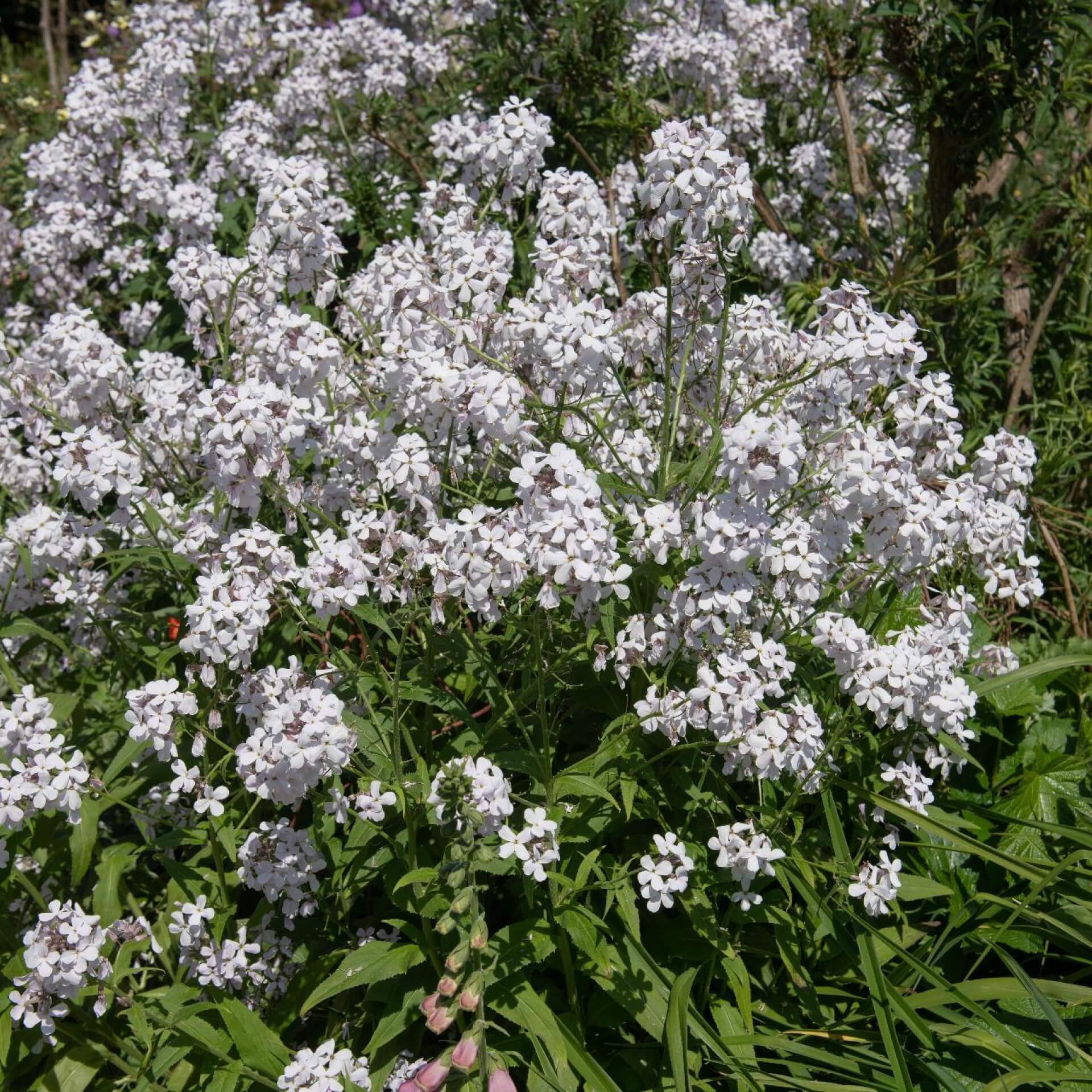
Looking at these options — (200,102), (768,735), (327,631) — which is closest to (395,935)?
(327,631)

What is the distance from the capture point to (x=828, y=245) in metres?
6.56

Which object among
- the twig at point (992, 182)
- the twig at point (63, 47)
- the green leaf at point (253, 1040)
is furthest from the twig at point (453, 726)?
the twig at point (63, 47)

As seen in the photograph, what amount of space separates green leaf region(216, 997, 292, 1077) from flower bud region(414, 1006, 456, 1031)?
101 centimetres

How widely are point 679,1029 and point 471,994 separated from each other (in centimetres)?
65

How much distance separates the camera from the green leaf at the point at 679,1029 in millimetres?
2848

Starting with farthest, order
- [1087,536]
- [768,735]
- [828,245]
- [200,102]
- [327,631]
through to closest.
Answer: [200,102], [828,245], [1087,536], [327,631], [768,735]

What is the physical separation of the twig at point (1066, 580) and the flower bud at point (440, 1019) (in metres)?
3.51

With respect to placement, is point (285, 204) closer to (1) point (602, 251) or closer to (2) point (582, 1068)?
(1) point (602, 251)

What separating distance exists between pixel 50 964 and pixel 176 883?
591 mm

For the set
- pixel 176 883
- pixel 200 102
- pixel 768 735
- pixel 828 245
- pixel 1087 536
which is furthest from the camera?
pixel 200 102

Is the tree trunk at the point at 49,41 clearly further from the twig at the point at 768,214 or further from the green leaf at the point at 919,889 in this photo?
the green leaf at the point at 919,889

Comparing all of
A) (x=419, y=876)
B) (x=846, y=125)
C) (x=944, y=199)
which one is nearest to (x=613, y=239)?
(x=846, y=125)

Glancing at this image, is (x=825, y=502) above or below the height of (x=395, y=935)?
above

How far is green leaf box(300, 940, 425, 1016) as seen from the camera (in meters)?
3.17
